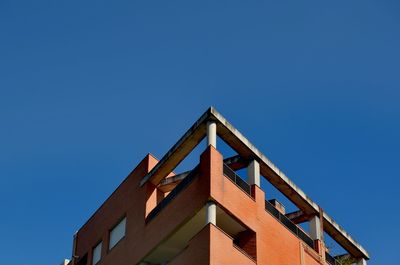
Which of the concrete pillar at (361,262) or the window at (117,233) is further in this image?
the concrete pillar at (361,262)

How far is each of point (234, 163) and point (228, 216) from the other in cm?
326

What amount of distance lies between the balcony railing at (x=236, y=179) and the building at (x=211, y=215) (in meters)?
0.04

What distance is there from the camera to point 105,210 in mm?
40406

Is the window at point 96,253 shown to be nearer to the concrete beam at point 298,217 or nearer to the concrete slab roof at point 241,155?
the concrete slab roof at point 241,155

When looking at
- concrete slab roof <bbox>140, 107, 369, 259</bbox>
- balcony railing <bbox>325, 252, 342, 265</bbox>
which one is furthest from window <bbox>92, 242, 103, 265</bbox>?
balcony railing <bbox>325, 252, 342, 265</bbox>

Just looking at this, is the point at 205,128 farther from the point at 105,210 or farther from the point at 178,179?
the point at 105,210

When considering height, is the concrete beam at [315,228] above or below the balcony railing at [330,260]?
above

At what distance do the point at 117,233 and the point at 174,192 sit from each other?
591 centimetres

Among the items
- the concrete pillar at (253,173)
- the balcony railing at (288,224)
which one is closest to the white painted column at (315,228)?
the balcony railing at (288,224)

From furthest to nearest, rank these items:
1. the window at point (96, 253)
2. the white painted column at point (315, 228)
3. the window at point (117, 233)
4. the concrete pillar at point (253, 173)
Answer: the window at point (96, 253) → the window at point (117, 233) → the white painted column at point (315, 228) → the concrete pillar at point (253, 173)

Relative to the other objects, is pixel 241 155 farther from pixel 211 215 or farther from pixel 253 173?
pixel 211 215

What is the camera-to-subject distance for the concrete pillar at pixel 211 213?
101 feet

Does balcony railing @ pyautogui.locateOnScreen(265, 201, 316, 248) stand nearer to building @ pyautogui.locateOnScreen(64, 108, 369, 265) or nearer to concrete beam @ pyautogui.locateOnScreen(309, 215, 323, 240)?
building @ pyautogui.locateOnScreen(64, 108, 369, 265)

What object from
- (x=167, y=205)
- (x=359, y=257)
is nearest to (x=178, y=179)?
(x=167, y=205)
